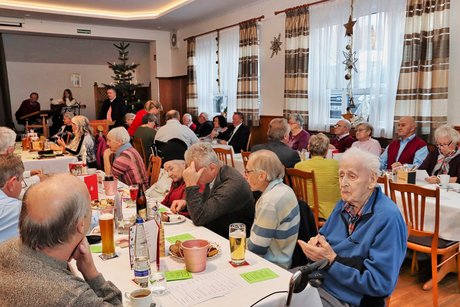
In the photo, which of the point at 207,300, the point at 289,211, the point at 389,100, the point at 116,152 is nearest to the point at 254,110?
the point at 389,100

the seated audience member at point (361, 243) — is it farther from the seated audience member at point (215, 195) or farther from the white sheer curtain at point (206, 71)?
the white sheer curtain at point (206, 71)

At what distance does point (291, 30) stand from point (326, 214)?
381 cm

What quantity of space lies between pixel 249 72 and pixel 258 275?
6022 millimetres

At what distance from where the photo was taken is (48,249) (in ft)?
3.65

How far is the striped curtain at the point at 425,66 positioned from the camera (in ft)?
14.5

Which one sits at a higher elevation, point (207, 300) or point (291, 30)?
point (291, 30)

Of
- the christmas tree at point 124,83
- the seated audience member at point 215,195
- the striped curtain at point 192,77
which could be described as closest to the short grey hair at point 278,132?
the seated audience member at point 215,195

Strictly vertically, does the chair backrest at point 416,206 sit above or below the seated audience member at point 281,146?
below

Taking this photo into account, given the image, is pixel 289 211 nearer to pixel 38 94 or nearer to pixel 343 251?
pixel 343 251

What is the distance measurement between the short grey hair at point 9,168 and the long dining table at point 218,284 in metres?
0.72

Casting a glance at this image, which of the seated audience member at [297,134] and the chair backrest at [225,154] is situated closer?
the chair backrest at [225,154]

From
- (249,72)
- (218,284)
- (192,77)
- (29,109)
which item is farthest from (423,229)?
(29,109)

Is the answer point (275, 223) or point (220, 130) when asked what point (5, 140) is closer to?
point (275, 223)

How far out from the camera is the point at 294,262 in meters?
2.15
